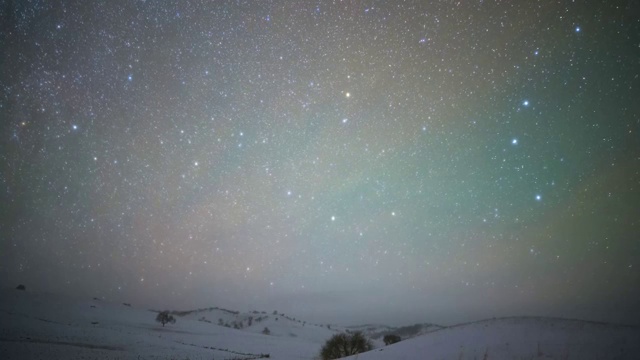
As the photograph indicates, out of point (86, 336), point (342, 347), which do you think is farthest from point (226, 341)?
point (342, 347)

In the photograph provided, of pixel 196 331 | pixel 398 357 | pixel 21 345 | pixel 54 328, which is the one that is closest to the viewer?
pixel 398 357

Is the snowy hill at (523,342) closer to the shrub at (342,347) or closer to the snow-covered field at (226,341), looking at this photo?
the snow-covered field at (226,341)

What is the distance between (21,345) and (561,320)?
44290mm

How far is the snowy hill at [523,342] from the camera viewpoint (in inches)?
432

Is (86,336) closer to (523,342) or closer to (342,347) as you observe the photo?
(342,347)

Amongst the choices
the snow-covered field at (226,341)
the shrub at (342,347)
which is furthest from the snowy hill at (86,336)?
the shrub at (342,347)

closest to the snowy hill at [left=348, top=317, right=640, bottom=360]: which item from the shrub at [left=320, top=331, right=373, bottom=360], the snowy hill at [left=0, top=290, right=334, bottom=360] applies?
the shrub at [left=320, top=331, right=373, bottom=360]

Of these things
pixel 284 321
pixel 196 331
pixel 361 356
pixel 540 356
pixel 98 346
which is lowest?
pixel 284 321

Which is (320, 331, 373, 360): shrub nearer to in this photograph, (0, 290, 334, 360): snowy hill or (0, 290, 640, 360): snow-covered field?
(0, 290, 640, 360): snow-covered field

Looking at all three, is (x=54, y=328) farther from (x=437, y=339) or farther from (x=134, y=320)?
(x=437, y=339)

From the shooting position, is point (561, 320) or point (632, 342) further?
point (561, 320)

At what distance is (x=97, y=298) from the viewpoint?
9206 cm

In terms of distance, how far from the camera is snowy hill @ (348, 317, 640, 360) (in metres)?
11.0

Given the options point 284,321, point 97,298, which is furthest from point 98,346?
point 284,321
